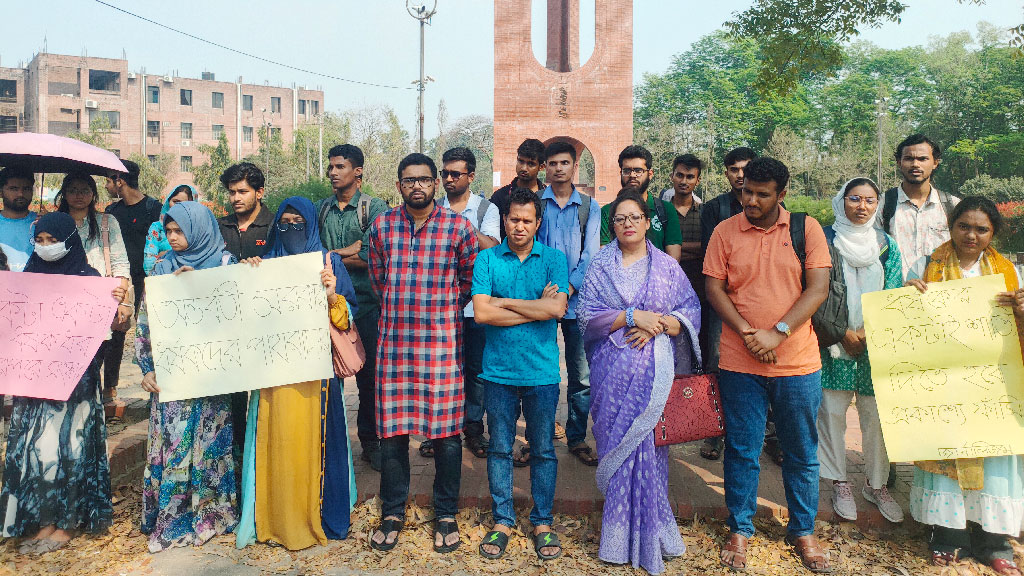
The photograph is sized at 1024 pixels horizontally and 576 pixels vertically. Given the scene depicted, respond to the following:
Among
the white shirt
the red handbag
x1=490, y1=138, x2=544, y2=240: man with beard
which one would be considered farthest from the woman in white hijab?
the white shirt

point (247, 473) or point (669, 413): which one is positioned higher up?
point (669, 413)

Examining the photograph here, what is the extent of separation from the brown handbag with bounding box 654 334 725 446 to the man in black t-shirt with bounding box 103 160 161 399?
14.3 ft

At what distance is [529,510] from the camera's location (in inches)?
150

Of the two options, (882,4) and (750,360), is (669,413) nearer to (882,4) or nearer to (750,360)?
(750,360)

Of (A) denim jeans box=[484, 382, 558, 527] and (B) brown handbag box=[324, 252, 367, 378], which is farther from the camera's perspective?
(B) brown handbag box=[324, 252, 367, 378]

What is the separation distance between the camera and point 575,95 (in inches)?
722

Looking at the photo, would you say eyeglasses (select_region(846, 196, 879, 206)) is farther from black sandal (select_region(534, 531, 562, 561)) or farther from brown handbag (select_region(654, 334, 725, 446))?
black sandal (select_region(534, 531, 562, 561))

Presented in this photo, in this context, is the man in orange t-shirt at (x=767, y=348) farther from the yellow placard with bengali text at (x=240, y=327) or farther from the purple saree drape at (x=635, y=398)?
the yellow placard with bengali text at (x=240, y=327)

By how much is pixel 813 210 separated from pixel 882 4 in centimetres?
2155

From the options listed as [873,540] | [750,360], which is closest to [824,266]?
[750,360]

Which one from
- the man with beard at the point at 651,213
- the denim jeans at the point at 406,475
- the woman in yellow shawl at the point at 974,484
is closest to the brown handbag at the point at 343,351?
the denim jeans at the point at 406,475

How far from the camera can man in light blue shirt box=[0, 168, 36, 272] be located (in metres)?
4.00

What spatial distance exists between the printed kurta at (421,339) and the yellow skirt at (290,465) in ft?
1.27

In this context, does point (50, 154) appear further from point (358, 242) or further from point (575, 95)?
point (575, 95)
